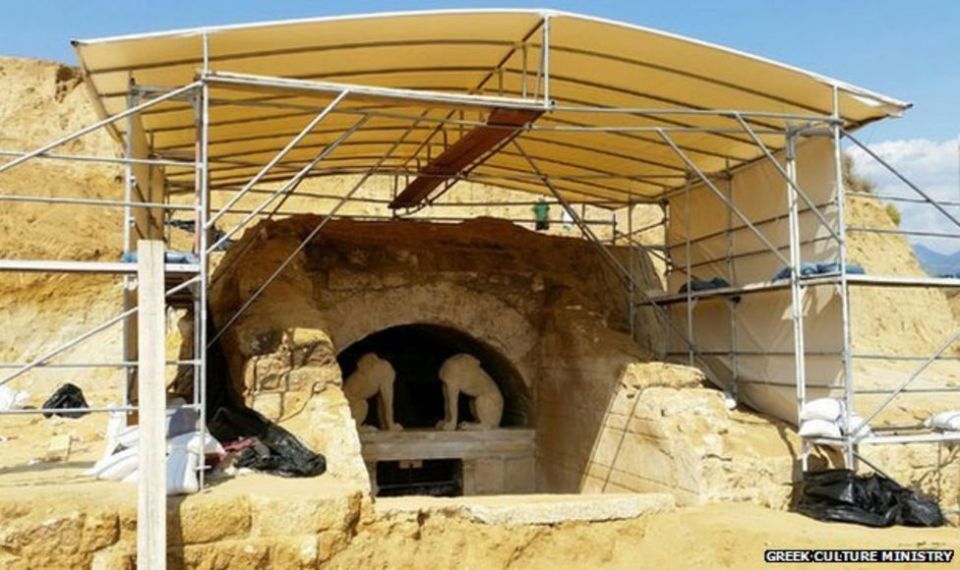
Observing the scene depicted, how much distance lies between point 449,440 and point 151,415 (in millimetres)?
7144

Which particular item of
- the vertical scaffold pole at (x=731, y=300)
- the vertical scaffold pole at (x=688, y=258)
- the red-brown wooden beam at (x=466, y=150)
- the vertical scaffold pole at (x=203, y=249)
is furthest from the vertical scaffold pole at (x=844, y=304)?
the vertical scaffold pole at (x=203, y=249)

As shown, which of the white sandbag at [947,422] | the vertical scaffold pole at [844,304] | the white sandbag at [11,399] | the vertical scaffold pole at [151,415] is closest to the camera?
the vertical scaffold pole at [151,415]

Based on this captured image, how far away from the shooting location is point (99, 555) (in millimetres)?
6848

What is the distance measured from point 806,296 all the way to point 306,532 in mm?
7144

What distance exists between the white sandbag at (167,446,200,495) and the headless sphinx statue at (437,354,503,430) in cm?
642

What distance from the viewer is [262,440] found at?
916 centimetres

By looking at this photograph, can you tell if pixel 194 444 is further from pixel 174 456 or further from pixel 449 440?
pixel 449 440

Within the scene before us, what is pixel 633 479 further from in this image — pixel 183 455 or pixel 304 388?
pixel 183 455

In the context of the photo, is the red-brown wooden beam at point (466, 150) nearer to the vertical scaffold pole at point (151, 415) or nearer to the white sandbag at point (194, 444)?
the vertical scaffold pole at point (151, 415)

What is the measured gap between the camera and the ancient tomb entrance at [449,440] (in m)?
13.5

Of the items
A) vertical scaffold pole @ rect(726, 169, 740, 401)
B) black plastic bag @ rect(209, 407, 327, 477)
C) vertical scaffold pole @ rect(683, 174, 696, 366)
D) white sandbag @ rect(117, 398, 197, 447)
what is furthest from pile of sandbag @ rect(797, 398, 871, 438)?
white sandbag @ rect(117, 398, 197, 447)

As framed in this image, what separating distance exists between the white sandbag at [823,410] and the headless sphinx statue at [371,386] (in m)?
6.08

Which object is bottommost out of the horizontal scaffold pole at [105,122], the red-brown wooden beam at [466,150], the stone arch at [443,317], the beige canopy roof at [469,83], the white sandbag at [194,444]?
the white sandbag at [194,444]

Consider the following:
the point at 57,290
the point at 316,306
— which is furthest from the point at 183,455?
the point at 57,290
